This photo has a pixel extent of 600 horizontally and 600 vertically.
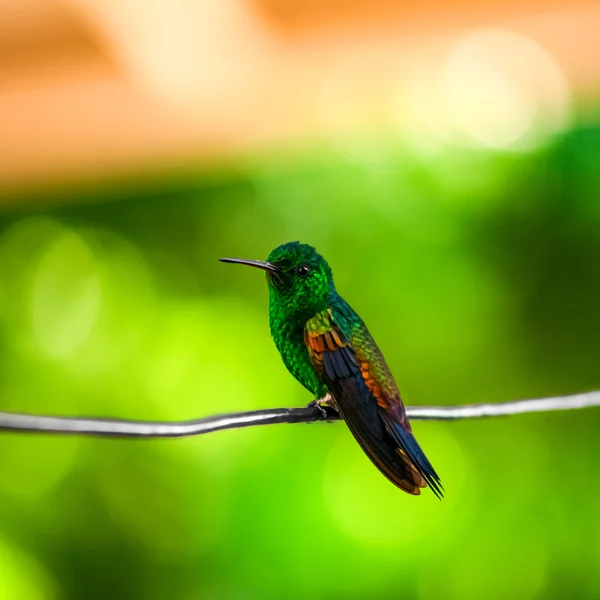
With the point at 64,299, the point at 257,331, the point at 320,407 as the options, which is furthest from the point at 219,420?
the point at 64,299

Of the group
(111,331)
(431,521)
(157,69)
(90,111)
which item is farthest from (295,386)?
(90,111)

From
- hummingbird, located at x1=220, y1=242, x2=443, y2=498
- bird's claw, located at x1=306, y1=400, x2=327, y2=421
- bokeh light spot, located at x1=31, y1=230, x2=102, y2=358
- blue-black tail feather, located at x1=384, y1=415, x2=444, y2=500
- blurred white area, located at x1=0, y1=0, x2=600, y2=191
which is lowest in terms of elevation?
blue-black tail feather, located at x1=384, y1=415, x2=444, y2=500

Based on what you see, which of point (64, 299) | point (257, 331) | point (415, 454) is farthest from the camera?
point (64, 299)

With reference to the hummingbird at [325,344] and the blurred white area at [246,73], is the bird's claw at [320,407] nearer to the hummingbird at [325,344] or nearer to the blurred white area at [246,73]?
the hummingbird at [325,344]

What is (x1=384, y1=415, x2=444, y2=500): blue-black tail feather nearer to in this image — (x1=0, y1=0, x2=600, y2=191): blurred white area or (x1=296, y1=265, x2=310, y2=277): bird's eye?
(x1=296, y1=265, x2=310, y2=277): bird's eye

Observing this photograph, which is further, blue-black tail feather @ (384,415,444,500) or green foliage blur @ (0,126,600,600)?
green foliage blur @ (0,126,600,600)

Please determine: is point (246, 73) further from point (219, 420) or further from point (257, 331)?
point (219, 420)

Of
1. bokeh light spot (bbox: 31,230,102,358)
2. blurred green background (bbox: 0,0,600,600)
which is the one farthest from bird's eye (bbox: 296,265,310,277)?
bokeh light spot (bbox: 31,230,102,358)

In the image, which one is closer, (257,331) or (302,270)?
→ (302,270)
